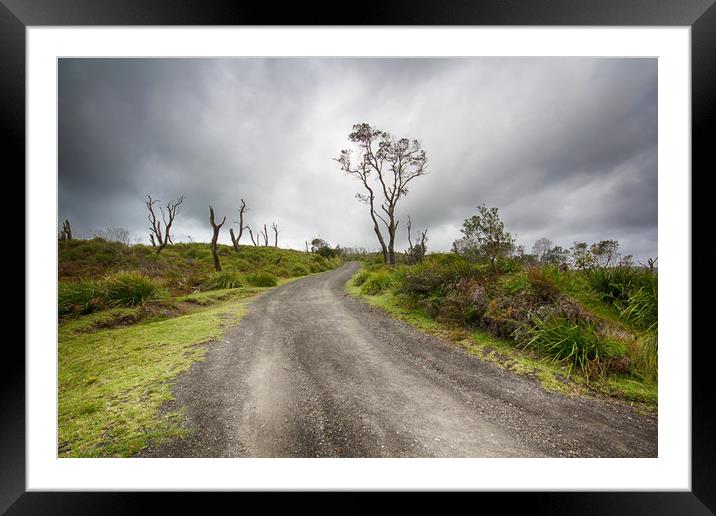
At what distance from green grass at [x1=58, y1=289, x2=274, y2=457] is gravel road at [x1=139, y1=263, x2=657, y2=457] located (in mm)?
195

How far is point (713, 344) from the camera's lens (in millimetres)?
1527

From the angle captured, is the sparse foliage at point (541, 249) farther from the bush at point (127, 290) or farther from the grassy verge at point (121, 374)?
the bush at point (127, 290)

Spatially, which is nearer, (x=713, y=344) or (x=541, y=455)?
(x=713, y=344)

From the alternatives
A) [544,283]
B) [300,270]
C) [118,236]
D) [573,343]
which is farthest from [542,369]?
[300,270]

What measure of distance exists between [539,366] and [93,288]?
313 inches

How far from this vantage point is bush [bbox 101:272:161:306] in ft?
15.6

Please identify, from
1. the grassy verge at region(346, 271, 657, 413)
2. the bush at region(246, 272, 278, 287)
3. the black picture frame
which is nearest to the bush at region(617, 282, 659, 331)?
the grassy verge at region(346, 271, 657, 413)

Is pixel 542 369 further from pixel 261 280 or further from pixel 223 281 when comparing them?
pixel 261 280

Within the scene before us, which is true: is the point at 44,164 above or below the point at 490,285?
above

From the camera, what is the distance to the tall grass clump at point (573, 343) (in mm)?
2471

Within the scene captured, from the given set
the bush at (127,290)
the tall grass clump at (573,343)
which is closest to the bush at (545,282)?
the tall grass clump at (573,343)
